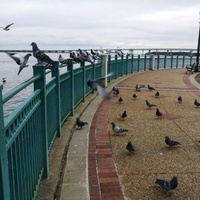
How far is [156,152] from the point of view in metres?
5.39

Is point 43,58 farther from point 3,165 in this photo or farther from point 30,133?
point 3,165

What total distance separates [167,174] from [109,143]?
5.57 feet

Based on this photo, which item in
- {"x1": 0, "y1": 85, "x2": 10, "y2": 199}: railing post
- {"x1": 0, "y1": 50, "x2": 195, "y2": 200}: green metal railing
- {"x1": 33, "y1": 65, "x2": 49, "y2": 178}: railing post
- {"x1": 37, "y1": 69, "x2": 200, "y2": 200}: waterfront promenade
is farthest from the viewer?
{"x1": 33, "y1": 65, "x2": 49, "y2": 178}: railing post

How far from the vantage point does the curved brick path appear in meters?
3.84

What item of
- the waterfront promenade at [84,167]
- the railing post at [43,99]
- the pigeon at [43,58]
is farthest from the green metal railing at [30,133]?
the pigeon at [43,58]

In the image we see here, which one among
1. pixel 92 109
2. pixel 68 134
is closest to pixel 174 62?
pixel 92 109

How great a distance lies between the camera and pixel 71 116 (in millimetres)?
7867

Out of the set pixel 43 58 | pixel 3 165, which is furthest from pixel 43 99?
pixel 3 165

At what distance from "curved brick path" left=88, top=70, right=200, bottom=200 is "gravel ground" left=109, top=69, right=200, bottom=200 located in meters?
0.11

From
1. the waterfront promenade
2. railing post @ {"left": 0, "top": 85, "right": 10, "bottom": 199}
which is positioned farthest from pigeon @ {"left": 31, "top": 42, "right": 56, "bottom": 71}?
railing post @ {"left": 0, "top": 85, "right": 10, "bottom": 199}

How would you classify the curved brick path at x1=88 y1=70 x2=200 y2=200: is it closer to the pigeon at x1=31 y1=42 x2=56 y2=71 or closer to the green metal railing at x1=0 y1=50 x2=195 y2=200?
the green metal railing at x1=0 y1=50 x2=195 y2=200

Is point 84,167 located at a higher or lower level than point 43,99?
lower

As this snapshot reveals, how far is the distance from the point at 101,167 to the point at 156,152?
124cm

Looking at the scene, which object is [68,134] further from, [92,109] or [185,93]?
[185,93]
